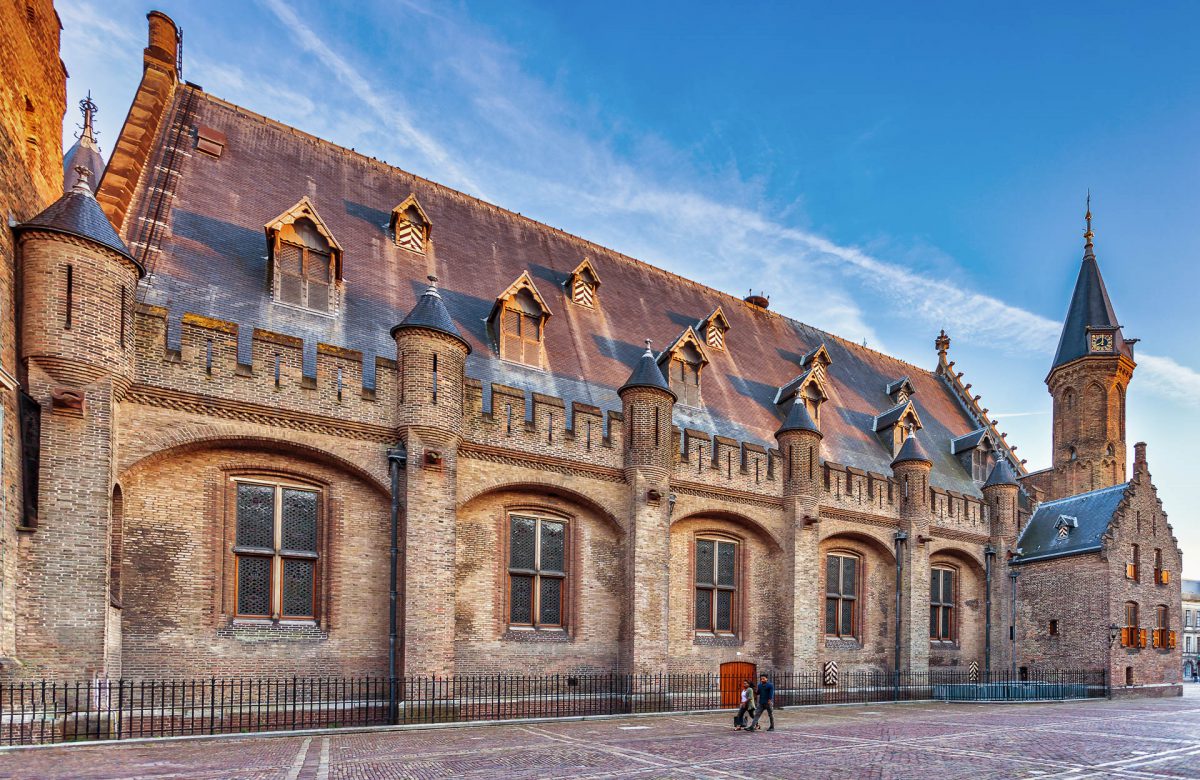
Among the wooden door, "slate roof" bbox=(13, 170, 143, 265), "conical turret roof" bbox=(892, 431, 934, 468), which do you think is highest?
"slate roof" bbox=(13, 170, 143, 265)

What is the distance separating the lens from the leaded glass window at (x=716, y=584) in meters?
21.3

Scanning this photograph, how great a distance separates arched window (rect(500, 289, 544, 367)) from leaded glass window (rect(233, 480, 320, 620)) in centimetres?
667

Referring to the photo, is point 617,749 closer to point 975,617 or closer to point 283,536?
point 283,536

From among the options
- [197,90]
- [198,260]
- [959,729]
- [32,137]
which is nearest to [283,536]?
[198,260]

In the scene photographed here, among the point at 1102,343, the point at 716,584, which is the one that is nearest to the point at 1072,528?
the point at 1102,343

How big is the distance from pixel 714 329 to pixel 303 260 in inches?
546

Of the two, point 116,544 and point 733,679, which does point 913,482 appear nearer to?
point 733,679

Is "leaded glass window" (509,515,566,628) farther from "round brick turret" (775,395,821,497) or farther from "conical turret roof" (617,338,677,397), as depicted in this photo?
"round brick turret" (775,395,821,497)

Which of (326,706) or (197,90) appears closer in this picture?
(326,706)

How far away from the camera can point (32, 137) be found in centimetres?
1639

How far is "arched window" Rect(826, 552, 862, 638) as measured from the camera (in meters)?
23.9

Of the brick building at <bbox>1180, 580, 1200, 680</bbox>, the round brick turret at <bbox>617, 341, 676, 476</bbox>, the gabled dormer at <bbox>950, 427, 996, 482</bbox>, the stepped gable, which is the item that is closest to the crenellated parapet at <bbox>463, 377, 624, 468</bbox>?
the round brick turret at <bbox>617, 341, 676, 476</bbox>

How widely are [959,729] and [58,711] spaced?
16.9 m

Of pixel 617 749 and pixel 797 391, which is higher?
pixel 797 391
